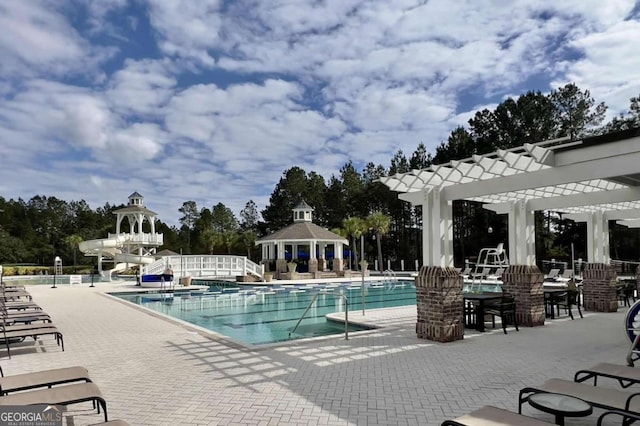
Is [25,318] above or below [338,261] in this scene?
above

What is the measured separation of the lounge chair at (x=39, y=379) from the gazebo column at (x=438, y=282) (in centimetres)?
593

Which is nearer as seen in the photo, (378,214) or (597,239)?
(597,239)

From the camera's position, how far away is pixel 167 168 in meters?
39.0

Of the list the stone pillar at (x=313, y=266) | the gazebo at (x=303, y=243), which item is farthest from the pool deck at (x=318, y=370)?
the gazebo at (x=303, y=243)

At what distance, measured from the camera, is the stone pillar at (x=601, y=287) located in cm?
1213

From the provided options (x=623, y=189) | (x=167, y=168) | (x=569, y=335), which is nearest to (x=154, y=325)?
(x=569, y=335)

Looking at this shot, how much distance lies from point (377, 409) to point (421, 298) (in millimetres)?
4181

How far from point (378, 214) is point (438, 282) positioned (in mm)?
32638

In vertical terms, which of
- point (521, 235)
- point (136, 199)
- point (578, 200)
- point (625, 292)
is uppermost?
point (136, 199)

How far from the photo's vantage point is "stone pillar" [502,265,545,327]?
32.6 feet

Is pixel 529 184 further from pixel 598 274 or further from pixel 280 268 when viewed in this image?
pixel 280 268

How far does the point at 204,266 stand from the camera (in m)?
28.3

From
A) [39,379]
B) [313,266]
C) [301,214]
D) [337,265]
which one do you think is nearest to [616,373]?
[39,379]

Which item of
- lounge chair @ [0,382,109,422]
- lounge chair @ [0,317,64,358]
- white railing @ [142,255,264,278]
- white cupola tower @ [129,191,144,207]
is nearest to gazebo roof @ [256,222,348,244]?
white railing @ [142,255,264,278]
